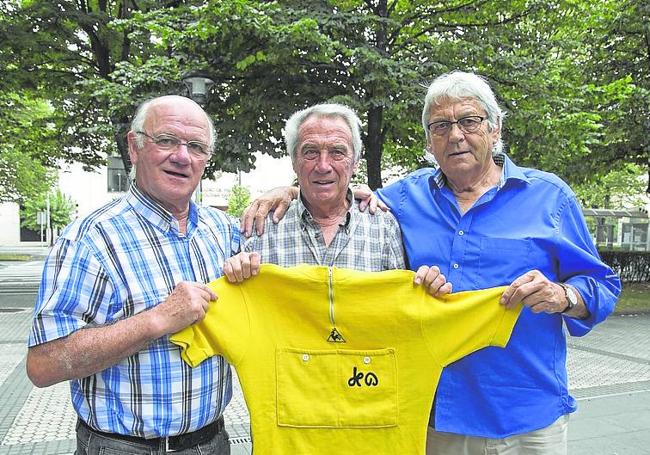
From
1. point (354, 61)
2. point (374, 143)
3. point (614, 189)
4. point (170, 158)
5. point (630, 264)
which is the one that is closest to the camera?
point (170, 158)

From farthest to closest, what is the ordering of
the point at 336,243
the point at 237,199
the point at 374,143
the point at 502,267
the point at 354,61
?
1. the point at 237,199
2. the point at 374,143
3. the point at 354,61
4. the point at 336,243
5. the point at 502,267

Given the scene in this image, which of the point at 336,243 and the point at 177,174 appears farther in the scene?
the point at 336,243

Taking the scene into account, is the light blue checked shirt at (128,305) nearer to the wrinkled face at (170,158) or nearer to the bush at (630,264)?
the wrinkled face at (170,158)

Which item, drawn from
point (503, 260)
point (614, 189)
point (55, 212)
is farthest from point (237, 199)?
point (503, 260)

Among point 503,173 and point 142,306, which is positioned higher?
point 503,173

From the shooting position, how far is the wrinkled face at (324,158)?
2.44m

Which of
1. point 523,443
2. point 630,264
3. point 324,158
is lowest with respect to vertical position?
point 630,264

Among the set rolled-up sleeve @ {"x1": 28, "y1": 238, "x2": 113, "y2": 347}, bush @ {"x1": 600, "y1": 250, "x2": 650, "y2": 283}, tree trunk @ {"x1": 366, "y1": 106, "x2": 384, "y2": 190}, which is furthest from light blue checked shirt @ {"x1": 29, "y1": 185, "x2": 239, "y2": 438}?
bush @ {"x1": 600, "y1": 250, "x2": 650, "y2": 283}

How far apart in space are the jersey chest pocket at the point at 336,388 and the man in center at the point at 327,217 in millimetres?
413

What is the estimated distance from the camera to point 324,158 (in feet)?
7.96

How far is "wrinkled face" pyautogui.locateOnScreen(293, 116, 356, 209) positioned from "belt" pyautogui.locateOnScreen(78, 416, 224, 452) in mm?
1058

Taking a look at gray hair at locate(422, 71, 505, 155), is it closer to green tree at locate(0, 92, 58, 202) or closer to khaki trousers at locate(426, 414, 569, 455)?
khaki trousers at locate(426, 414, 569, 455)

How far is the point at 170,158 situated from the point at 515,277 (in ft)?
5.03

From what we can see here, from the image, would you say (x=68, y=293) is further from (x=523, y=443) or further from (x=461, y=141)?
(x=523, y=443)
